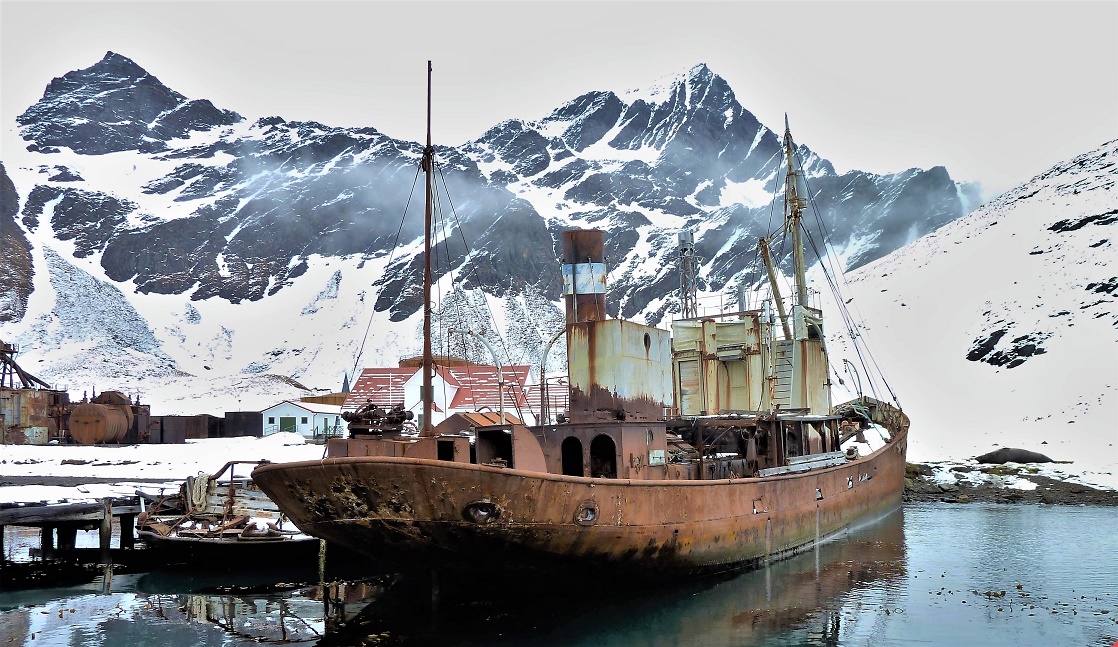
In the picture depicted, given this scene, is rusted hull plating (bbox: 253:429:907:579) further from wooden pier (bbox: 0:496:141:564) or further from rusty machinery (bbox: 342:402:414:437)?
wooden pier (bbox: 0:496:141:564)

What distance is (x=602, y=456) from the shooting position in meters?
21.2

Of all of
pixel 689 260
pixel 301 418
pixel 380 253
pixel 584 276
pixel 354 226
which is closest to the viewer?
pixel 584 276

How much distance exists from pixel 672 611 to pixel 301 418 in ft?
147

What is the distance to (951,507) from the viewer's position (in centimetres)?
3812

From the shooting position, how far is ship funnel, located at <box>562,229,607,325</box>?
22.7 m

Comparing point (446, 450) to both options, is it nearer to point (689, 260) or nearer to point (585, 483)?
point (585, 483)

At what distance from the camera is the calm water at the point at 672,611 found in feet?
57.4

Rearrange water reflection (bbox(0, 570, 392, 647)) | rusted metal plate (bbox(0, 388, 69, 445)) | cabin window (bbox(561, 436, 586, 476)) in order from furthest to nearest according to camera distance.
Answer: rusted metal plate (bbox(0, 388, 69, 445)) < cabin window (bbox(561, 436, 586, 476)) < water reflection (bbox(0, 570, 392, 647))

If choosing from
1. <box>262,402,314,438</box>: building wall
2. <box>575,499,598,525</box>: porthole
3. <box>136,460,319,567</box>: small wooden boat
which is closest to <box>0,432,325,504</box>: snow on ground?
<box>136,460,319,567</box>: small wooden boat

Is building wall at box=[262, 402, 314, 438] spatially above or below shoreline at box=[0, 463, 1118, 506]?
above

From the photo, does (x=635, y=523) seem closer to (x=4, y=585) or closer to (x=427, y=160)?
(x=427, y=160)

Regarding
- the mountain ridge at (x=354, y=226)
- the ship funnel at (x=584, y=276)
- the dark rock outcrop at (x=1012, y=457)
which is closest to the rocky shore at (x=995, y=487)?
the dark rock outcrop at (x=1012, y=457)

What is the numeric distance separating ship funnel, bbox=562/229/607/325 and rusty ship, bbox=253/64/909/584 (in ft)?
0.12

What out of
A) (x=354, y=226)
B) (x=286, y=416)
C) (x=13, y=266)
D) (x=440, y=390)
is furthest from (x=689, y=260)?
(x=354, y=226)
